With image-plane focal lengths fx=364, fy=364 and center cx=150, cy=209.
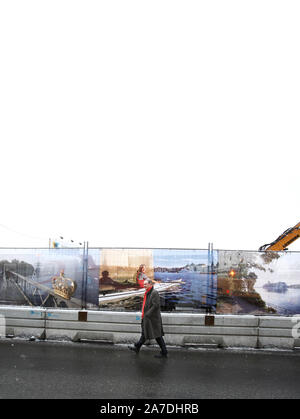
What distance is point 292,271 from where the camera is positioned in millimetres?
10656

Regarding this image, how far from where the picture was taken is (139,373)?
6660 millimetres

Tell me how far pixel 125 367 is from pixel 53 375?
142cm

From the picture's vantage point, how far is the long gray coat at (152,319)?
828 centimetres

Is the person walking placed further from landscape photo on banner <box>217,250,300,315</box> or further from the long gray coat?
landscape photo on banner <box>217,250,300,315</box>

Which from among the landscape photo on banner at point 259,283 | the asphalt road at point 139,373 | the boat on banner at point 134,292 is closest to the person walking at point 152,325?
the asphalt road at point 139,373

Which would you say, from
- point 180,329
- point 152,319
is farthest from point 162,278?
point 152,319

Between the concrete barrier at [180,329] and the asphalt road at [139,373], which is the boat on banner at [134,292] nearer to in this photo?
the concrete barrier at [180,329]

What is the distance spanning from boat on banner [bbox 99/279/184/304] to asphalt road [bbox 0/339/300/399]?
2.10m

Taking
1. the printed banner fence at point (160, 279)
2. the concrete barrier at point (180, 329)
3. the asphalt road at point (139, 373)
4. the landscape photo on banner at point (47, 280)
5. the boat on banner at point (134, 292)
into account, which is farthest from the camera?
the landscape photo on banner at point (47, 280)

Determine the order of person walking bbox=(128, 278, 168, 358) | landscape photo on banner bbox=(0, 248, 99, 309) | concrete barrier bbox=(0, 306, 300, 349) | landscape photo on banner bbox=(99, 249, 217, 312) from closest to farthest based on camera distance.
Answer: person walking bbox=(128, 278, 168, 358)
concrete barrier bbox=(0, 306, 300, 349)
landscape photo on banner bbox=(99, 249, 217, 312)
landscape photo on banner bbox=(0, 248, 99, 309)

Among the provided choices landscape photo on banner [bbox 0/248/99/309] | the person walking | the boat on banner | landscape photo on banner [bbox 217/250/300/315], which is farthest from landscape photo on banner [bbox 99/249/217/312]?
the person walking

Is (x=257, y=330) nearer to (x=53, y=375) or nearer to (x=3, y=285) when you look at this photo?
(x=53, y=375)

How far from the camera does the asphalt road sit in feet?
18.2

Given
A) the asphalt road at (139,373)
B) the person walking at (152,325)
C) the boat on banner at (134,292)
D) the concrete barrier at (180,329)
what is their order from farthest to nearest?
1. the boat on banner at (134,292)
2. the concrete barrier at (180,329)
3. the person walking at (152,325)
4. the asphalt road at (139,373)
